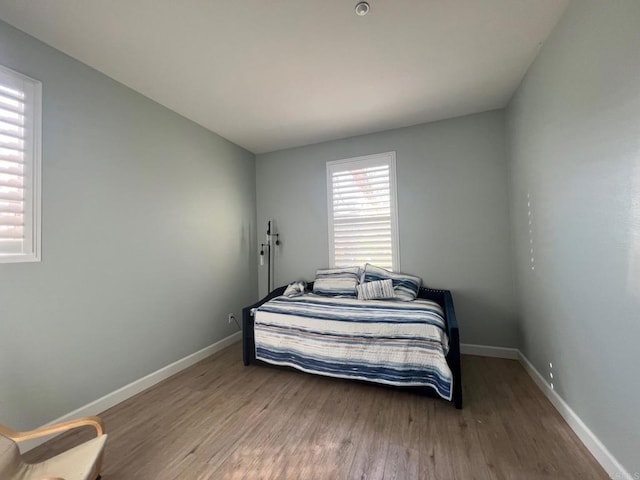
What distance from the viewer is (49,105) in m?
1.87

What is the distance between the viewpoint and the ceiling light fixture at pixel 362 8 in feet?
5.18

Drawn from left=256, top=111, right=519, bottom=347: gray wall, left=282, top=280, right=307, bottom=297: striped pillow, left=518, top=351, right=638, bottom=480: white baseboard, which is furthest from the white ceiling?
left=518, top=351, right=638, bottom=480: white baseboard

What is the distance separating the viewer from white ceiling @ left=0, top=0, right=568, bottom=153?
1635 mm

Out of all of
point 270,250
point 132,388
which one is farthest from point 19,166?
point 270,250

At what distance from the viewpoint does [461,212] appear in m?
3.09

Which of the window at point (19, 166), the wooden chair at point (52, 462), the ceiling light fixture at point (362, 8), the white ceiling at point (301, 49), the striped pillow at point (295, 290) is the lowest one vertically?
the wooden chair at point (52, 462)

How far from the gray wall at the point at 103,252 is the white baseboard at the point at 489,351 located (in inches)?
119

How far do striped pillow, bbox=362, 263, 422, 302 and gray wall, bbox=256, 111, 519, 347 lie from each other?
0.19 metres

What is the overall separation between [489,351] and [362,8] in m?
3.42

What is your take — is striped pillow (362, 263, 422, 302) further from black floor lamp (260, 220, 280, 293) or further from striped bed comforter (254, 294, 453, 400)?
black floor lamp (260, 220, 280, 293)

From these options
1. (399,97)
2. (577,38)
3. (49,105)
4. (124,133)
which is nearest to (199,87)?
(124,133)

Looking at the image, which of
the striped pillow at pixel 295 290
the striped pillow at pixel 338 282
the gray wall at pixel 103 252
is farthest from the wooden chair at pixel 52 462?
the striped pillow at pixel 338 282

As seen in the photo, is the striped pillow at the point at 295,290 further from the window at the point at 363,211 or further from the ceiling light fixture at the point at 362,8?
the ceiling light fixture at the point at 362,8

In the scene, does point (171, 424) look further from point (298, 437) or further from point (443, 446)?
point (443, 446)
